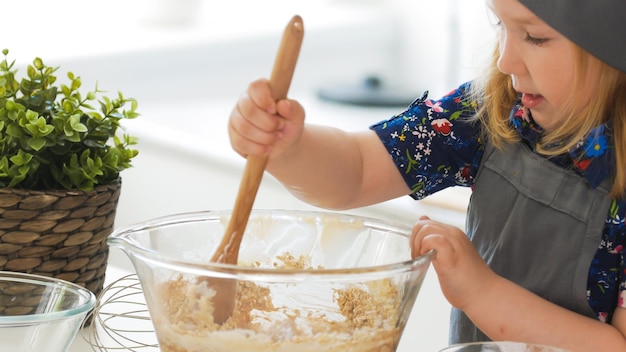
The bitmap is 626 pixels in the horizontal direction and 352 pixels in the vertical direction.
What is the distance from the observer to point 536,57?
0.92 metres

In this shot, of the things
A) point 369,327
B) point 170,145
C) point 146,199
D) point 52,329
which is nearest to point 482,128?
point 369,327

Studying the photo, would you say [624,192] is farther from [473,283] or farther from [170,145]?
[170,145]

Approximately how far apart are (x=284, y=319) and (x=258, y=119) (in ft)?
0.63

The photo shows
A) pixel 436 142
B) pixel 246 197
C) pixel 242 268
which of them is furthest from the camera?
pixel 436 142

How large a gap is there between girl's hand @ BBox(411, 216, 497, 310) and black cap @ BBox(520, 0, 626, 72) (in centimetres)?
21

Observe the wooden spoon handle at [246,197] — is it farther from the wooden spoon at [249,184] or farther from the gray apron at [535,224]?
the gray apron at [535,224]

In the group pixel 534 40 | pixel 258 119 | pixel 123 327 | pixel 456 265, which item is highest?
pixel 534 40

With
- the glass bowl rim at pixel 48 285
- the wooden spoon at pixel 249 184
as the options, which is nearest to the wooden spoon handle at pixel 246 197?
the wooden spoon at pixel 249 184

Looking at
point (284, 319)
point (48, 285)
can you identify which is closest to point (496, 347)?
point (284, 319)

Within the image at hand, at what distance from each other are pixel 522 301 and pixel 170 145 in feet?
4.10

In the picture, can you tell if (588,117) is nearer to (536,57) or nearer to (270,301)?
(536,57)

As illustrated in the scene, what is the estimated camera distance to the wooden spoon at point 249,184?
76 centimetres

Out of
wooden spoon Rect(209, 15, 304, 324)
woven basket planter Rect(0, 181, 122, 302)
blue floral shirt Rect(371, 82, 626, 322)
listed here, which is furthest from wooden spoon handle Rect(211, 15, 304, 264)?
blue floral shirt Rect(371, 82, 626, 322)

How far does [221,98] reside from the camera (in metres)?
2.52
